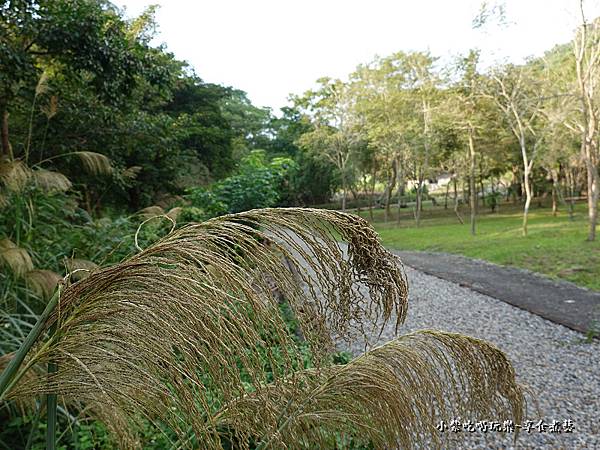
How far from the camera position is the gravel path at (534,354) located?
410 centimetres

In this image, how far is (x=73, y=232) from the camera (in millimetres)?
5062

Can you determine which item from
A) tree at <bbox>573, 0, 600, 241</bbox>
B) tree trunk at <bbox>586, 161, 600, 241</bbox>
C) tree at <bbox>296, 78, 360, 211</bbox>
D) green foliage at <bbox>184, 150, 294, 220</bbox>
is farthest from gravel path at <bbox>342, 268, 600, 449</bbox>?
tree at <bbox>296, 78, 360, 211</bbox>

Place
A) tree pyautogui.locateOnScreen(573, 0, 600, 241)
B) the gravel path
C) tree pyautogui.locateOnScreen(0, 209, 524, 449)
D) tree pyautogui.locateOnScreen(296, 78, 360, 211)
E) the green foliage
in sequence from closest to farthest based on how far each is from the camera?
tree pyautogui.locateOnScreen(0, 209, 524, 449)
the gravel path
the green foliage
tree pyautogui.locateOnScreen(573, 0, 600, 241)
tree pyautogui.locateOnScreen(296, 78, 360, 211)

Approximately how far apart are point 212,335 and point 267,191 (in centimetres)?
865

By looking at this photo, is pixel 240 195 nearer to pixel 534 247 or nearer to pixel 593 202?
pixel 534 247

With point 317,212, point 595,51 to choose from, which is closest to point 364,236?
point 317,212

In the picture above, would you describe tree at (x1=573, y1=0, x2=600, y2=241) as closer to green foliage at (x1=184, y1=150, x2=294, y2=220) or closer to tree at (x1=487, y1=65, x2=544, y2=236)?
tree at (x1=487, y1=65, x2=544, y2=236)

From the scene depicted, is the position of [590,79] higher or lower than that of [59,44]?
higher

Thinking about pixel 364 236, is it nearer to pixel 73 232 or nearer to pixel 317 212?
pixel 317 212

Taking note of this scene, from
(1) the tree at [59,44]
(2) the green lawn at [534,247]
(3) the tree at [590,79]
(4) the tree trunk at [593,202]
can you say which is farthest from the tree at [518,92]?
(1) the tree at [59,44]

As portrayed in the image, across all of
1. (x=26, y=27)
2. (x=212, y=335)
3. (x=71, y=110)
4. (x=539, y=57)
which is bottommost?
(x=212, y=335)

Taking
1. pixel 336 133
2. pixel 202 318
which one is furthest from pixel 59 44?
pixel 336 133

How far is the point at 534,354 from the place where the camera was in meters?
6.41

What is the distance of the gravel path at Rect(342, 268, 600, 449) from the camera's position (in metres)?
4.10
